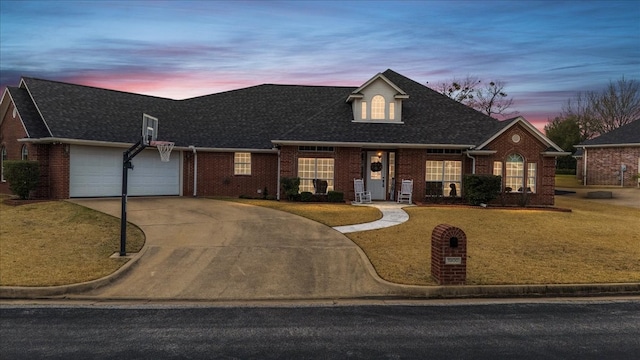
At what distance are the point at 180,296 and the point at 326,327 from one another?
338 centimetres

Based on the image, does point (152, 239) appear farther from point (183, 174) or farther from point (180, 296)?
point (183, 174)

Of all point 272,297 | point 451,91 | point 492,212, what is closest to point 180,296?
point 272,297

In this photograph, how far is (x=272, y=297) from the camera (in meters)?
8.52

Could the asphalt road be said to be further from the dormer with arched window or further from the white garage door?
the dormer with arched window

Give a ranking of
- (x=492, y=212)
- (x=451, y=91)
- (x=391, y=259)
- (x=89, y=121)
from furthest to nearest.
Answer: (x=451, y=91) < (x=89, y=121) < (x=492, y=212) < (x=391, y=259)

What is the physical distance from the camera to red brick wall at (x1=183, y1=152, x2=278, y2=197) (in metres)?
24.4

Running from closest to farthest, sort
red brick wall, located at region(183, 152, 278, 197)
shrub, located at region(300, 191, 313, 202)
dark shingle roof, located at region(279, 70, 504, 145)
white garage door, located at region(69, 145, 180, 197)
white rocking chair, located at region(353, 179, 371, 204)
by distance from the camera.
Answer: white garage door, located at region(69, 145, 180, 197) < shrub, located at region(300, 191, 313, 202) < white rocking chair, located at region(353, 179, 371, 204) < dark shingle roof, located at region(279, 70, 504, 145) < red brick wall, located at region(183, 152, 278, 197)

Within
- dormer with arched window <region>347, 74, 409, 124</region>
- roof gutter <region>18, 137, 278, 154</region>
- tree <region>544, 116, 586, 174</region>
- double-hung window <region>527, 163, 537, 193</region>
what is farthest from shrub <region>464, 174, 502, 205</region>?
tree <region>544, 116, 586, 174</region>

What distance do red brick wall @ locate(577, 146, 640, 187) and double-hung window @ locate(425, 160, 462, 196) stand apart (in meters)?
21.6

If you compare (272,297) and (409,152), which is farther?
(409,152)

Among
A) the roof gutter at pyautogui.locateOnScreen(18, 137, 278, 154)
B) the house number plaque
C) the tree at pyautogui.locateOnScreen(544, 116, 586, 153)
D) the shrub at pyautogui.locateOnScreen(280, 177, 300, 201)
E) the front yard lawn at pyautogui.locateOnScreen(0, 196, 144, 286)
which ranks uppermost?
the tree at pyautogui.locateOnScreen(544, 116, 586, 153)

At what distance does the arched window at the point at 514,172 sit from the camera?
2220 cm

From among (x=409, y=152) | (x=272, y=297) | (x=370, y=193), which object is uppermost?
(x=409, y=152)

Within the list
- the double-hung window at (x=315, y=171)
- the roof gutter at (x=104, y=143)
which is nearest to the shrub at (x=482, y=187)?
the double-hung window at (x=315, y=171)
